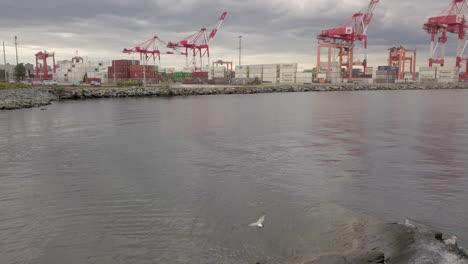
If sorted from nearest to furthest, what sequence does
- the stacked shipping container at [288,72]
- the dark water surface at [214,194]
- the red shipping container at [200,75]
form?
1. the dark water surface at [214,194]
2. the red shipping container at [200,75]
3. the stacked shipping container at [288,72]

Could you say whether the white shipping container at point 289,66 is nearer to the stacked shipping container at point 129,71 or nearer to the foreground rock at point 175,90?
the foreground rock at point 175,90

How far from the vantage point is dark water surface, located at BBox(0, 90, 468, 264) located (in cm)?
673

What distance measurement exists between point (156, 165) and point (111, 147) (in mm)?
4223

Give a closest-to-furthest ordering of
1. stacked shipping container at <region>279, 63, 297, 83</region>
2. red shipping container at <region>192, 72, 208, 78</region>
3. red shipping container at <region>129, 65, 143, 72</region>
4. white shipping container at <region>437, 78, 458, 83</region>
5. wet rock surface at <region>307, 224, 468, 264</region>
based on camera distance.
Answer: wet rock surface at <region>307, 224, 468, 264</region> < red shipping container at <region>129, 65, 143, 72</region> < red shipping container at <region>192, 72, 208, 78</region> < stacked shipping container at <region>279, 63, 297, 83</region> < white shipping container at <region>437, 78, 458, 83</region>

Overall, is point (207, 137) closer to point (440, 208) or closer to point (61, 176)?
point (61, 176)

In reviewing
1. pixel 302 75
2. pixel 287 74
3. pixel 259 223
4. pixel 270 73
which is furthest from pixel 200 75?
pixel 259 223

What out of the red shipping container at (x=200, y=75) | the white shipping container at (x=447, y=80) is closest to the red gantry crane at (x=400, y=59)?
the white shipping container at (x=447, y=80)

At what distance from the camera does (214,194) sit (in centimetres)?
970

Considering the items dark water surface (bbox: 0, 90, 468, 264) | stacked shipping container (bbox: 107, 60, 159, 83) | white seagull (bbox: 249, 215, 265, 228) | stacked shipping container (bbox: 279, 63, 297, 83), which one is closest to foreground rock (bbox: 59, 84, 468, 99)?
stacked shipping container (bbox: 107, 60, 159, 83)

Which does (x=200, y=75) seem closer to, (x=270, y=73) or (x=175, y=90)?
(x=270, y=73)

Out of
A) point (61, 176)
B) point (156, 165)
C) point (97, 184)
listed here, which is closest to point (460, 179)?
point (156, 165)

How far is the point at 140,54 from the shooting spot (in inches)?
4031

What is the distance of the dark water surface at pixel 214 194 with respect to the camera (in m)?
6.73

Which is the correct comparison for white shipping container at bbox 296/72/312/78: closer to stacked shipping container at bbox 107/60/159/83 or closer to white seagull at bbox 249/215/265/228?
stacked shipping container at bbox 107/60/159/83
